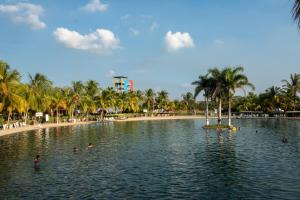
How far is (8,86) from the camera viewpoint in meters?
76.2

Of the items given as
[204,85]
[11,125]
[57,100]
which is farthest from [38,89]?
[204,85]

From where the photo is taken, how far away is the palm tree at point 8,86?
245 feet

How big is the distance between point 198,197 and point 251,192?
3626 mm

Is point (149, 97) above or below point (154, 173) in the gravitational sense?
above

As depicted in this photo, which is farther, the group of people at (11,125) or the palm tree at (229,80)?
the group of people at (11,125)

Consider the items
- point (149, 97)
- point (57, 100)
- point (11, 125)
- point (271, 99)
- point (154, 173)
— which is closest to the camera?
point (154, 173)

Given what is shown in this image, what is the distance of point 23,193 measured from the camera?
2194 centimetres

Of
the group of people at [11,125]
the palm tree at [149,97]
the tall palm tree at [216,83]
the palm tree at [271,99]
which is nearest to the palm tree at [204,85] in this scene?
the tall palm tree at [216,83]

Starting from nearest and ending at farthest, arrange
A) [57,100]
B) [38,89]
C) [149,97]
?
[38,89]
[57,100]
[149,97]

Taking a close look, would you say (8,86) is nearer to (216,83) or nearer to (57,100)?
(57,100)

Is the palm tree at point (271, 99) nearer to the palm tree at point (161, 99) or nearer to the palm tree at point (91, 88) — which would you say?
the palm tree at point (161, 99)

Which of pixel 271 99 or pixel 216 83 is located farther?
pixel 271 99

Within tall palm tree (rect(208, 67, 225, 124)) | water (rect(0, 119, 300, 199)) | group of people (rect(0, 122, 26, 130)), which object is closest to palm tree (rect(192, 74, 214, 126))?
tall palm tree (rect(208, 67, 225, 124))

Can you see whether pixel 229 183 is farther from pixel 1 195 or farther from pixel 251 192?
pixel 1 195
